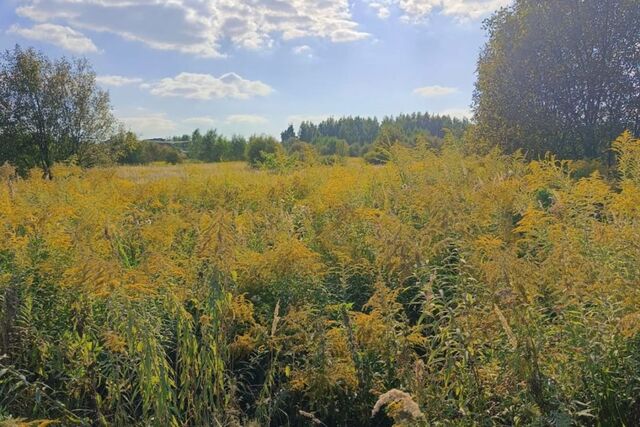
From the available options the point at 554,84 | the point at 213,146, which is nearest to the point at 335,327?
the point at 554,84

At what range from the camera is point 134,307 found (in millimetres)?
2504

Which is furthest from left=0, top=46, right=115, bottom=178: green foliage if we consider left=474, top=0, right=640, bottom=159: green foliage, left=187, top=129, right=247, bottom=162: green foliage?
left=187, top=129, right=247, bottom=162: green foliage

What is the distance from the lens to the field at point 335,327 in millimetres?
2242

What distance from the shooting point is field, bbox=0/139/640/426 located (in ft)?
7.36

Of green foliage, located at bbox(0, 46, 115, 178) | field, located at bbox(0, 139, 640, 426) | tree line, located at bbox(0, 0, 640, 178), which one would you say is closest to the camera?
field, located at bbox(0, 139, 640, 426)

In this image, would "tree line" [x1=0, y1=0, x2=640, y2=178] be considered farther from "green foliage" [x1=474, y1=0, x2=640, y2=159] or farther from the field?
the field

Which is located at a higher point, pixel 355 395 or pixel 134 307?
pixel 134 307

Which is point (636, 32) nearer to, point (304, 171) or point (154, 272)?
point (304, 171)

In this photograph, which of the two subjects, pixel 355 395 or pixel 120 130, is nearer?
pixel 355 395

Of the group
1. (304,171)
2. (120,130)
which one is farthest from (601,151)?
(120,130)

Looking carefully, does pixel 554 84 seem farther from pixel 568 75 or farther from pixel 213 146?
pixel 213 146

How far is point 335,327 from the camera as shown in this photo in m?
3.01

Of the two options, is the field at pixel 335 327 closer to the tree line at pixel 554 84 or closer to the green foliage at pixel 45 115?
the tree line at pixel 554 84

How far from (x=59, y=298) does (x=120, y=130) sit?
1906 cm
